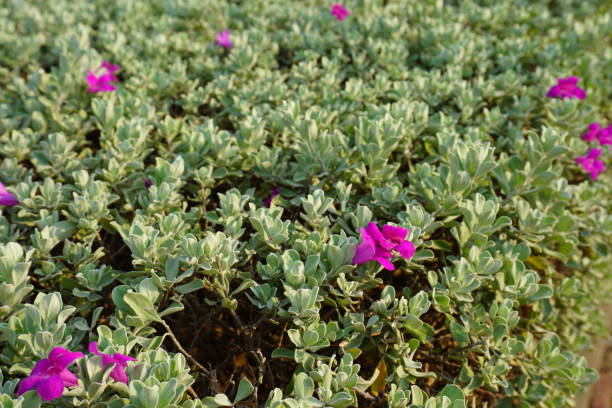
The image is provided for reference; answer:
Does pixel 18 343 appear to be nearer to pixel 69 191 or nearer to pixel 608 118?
pixel 69 191

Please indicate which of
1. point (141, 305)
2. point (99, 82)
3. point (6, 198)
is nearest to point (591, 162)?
point (141, 305)

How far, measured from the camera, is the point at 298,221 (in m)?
1.96

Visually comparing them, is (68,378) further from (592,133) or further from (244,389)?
(592,133)

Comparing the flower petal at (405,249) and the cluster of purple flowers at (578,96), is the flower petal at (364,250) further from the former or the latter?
the cluster of purple flowers at (578,96)

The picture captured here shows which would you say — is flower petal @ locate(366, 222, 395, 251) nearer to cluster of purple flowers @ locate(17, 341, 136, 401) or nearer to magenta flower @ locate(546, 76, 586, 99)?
cluster of purple flowers @ locate(17, 341, 136, 401)

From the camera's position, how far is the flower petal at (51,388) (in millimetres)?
1216

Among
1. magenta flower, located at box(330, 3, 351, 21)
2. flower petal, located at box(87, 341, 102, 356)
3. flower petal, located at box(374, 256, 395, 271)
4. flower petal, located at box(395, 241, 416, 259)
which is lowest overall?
flower petal, located at box(87, 341, 102, 356)

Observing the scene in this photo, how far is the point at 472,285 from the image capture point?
1640 millimetres

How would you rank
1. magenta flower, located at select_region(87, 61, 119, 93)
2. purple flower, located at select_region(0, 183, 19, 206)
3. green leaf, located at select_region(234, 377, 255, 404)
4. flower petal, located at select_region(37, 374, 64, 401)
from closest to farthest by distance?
flower petal, located at select_region(37, 374, 64, 401), green leaf, located at select_region(234, 377, 255, 404), purple flower, located at select_region(0, 183, 19, 206), magenta flower, located at select_region(87, 61, 119, 93)

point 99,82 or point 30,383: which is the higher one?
point 99,82

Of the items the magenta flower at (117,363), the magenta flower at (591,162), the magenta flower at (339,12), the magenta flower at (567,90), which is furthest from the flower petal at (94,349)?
the magenta flower at (339,12)

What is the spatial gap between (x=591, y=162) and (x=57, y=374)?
2.13 metres

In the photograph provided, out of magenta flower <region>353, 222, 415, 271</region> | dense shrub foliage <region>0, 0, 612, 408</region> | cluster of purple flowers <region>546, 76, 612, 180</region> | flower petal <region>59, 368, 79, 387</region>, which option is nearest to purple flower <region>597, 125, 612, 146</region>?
cluster of purple flowers <region>546, 76, 612, 180</region>

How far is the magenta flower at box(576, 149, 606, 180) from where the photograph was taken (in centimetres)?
234
